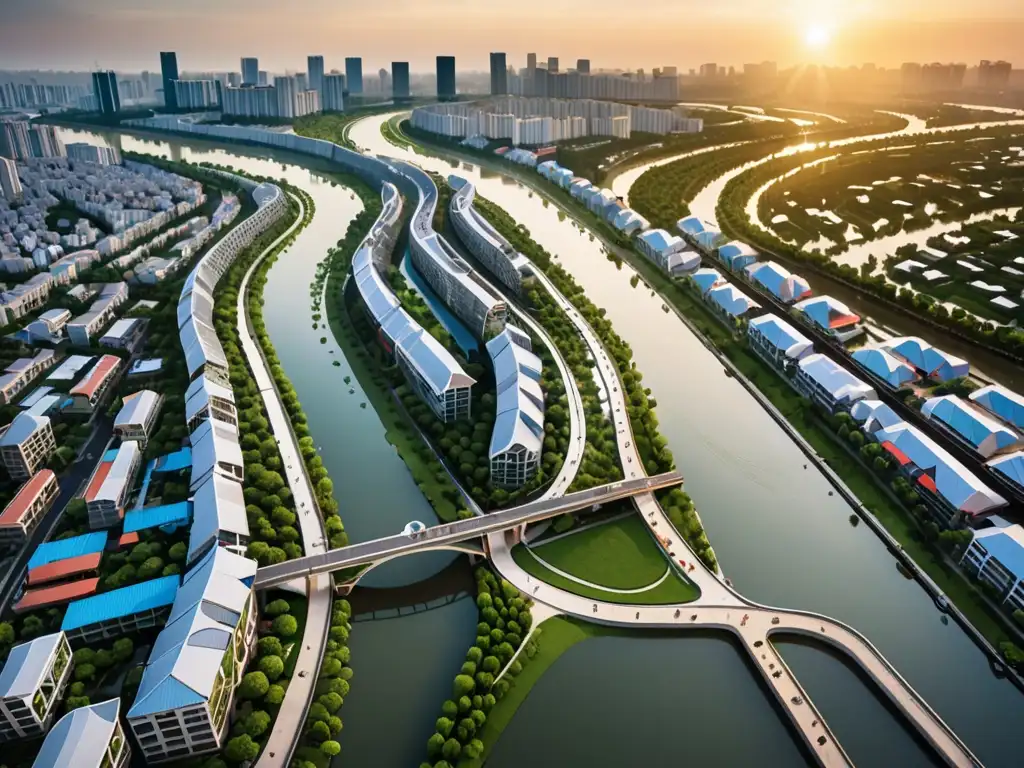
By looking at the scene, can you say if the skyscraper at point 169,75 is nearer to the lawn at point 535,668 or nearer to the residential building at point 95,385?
the residential building at point 95,385

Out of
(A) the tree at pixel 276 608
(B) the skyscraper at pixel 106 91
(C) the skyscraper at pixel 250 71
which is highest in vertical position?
(C) the skyscraper at pixel 250 71

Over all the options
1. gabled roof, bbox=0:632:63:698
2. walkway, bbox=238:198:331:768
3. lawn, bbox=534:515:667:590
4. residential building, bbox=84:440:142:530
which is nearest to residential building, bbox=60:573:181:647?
gabled roof, bbox=0:632:63:698

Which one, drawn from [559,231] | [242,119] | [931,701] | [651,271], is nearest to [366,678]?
[931,701]

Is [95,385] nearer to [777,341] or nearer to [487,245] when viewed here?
[487,245]

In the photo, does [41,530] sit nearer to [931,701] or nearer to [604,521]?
[604,521]

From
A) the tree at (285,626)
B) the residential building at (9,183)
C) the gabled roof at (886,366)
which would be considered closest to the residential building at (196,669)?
the tree at (285,626)

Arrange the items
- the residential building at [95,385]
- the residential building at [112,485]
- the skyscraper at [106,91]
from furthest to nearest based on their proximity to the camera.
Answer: the skyscraper at [106,91] < the residential building at [95,385] < the residential building at [112,485]

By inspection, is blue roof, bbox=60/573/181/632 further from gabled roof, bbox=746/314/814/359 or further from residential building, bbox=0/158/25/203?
residential building, bbox=0/158/25/203

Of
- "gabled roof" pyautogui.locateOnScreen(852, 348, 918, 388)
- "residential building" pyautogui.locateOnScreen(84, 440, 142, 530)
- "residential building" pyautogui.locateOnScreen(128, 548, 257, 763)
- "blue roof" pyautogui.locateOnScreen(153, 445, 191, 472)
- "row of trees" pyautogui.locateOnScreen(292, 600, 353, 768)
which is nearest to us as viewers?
"residential building" pyautogui.locateOnScreen(128, 548, 257, 763)
